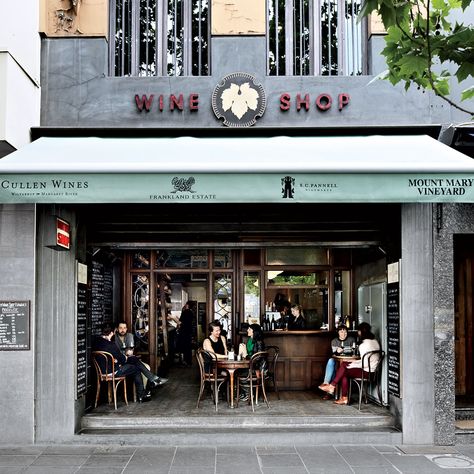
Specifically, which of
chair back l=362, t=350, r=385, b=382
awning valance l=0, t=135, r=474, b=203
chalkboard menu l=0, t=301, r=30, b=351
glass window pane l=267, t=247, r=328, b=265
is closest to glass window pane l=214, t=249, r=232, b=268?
glass window pane l=267, t=247, r=328, b=265

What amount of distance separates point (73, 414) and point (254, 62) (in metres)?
5.25

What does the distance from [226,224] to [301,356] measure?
350 centimetres

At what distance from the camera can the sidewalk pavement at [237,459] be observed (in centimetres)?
716

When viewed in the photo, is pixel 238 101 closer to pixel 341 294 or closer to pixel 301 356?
pixel 341 294

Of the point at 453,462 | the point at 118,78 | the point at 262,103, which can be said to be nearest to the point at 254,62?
the point at 262,103

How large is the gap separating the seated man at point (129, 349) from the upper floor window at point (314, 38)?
16.0 feet

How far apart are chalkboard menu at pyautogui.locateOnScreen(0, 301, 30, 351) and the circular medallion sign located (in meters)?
3.58

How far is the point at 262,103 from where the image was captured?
8750mm

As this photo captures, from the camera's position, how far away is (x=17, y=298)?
26.9 feet

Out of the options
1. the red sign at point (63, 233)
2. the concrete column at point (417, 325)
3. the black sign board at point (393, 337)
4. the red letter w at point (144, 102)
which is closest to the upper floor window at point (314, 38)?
the red letter w at point (144, 102)

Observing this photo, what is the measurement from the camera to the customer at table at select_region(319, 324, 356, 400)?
10430 mm

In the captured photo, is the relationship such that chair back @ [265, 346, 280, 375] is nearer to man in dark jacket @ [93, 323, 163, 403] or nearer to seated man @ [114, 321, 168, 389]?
seated man @ [114, 321, 168, 389]

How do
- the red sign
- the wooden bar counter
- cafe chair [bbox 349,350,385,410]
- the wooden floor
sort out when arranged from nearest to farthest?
1. the red sign
2. the wooden floor
3. cafe chair [bbox 349,350,385,410]
4. the wooden bar counter

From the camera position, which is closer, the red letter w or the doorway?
the red letter w
